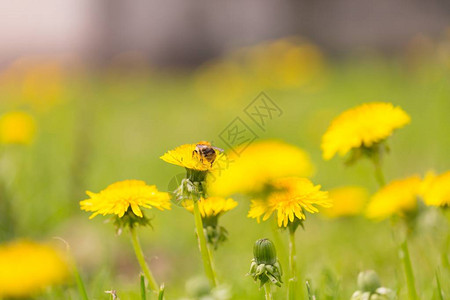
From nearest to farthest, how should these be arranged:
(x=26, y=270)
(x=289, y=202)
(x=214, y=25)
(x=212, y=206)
A: 1. (x=26, y=270)
2. (x=289, y=202)
3. (x=212, y=206)
4. (x=214, y=25)

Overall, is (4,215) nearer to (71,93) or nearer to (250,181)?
(250,181)

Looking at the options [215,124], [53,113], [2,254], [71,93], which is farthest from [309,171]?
[71,93]

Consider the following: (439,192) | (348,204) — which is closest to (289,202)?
(439,192)

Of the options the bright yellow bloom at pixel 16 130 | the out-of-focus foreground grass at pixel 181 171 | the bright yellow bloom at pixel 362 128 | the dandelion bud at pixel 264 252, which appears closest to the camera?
the dandelion bud at pixel 264 252

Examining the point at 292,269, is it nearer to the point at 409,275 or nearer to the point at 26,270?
the point at 409,275

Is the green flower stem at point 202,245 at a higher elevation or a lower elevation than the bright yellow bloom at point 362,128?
lower

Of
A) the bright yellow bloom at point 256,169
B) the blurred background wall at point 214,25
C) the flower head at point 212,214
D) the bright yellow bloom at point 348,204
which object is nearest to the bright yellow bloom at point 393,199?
the bright yellow bloom at point 256,169

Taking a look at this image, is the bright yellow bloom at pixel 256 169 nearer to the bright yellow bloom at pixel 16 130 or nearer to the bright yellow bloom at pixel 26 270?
the bright yellow bloom at pixel 26 270
